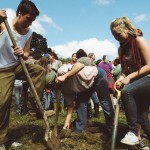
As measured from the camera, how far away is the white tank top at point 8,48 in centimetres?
457

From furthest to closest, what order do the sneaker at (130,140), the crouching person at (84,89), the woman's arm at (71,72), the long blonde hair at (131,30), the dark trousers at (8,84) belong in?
the crouching person at (84,89) < the woman's arm at (71,72) < the dark trousers at (8,84) < the long blonde hair at (131,30) < the sneaker at (130,140)

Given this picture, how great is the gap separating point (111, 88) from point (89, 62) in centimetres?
379

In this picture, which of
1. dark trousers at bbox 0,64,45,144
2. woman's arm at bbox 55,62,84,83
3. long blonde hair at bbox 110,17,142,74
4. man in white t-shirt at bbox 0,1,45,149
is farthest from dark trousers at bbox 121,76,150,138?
man in white t-shirt at bbox 0,1,45,149

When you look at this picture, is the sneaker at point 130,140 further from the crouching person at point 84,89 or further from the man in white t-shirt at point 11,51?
the man in white t-shirt at point 11,51

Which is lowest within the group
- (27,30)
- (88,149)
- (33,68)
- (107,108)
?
(88,149)

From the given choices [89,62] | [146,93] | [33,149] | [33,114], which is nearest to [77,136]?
[33,149]

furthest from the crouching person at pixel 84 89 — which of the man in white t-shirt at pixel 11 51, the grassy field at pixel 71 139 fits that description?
the man in white t-shirt at pixel 11 51

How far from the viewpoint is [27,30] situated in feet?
15.9

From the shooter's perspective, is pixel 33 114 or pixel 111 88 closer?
pixel 33 114

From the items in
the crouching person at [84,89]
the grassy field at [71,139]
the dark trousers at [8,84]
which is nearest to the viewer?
the dark trousers at [8,84]

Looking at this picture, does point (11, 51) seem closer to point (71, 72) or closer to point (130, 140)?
point (71, 72)

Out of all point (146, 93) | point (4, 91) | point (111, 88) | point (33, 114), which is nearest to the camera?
point (146, 93)

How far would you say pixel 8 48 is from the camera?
15.2 ft

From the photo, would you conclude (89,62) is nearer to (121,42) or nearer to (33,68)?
(33,68)
